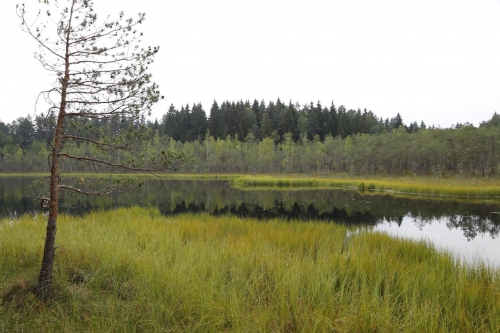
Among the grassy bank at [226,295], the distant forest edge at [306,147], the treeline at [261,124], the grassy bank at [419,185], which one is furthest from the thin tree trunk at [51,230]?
the treeline at [261,124]

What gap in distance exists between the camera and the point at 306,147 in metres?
84.6

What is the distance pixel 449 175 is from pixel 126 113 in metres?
72.8

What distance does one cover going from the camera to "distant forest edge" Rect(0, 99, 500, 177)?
6040cm

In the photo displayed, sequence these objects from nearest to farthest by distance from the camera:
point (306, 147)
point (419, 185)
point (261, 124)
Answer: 1. point (419, 185)
2. point (306, 147)
3. point (261, 124)

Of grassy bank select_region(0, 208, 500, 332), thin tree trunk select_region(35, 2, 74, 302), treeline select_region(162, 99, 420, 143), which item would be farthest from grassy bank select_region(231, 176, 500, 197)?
treeline select_region(162, 99, 420, 143)

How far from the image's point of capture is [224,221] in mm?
12805

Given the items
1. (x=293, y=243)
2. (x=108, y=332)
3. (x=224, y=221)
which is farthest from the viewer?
(x=224, y=221)

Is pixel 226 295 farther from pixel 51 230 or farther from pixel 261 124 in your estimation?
pixel 261 124

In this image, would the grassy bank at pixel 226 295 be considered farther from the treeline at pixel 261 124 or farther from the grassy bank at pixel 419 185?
the treeline at pixel 261 124

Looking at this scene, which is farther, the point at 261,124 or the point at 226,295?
the point at 261,124

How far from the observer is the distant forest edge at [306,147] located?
6040 cm

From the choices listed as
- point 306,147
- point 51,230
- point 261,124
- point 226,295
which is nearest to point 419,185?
point 226,295

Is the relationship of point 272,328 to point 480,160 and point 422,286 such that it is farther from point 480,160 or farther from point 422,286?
point 480,160

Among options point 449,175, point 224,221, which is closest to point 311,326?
point 224,221
